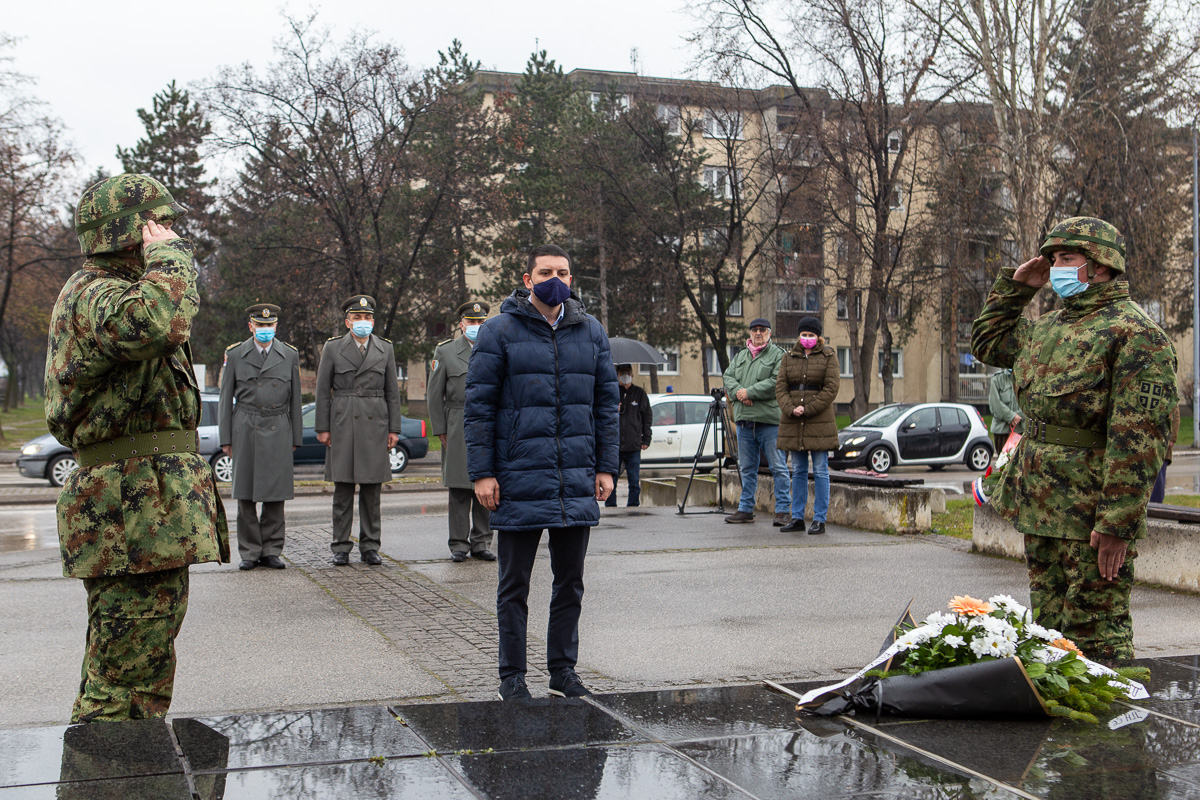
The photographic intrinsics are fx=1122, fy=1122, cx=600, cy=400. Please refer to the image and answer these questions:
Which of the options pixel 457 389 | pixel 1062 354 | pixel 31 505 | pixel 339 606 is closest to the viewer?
pixel 1062 354

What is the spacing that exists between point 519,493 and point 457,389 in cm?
487

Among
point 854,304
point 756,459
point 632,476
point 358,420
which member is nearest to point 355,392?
point 358,420

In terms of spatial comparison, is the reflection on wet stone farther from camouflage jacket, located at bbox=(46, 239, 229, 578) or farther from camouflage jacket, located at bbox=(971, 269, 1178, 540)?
camouflage jacket, located at bbox=(46, 239, 229, 578)

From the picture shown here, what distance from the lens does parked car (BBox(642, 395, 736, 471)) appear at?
917 inches

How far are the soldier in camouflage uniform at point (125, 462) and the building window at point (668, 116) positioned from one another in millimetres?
29858

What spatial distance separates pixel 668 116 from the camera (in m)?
33.8

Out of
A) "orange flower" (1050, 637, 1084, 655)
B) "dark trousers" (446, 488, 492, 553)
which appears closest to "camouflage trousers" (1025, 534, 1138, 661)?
"orange flower" (1050, 637, 1084, 655)

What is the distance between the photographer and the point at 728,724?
4.03m

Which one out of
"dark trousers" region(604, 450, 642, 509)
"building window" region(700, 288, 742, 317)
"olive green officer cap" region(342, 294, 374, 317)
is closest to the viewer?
"olive green officer cap" region(342, 294, 374, 317)

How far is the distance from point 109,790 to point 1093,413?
3736mm

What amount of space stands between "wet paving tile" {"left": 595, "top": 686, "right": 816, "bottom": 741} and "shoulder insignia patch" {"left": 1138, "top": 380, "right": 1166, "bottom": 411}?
1.77m

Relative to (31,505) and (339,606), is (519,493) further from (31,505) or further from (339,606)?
(31,505)

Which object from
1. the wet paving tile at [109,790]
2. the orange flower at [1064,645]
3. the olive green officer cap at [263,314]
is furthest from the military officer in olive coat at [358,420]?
the orange flower at [1064,645]

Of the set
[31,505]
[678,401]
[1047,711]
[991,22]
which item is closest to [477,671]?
[1047,711]
